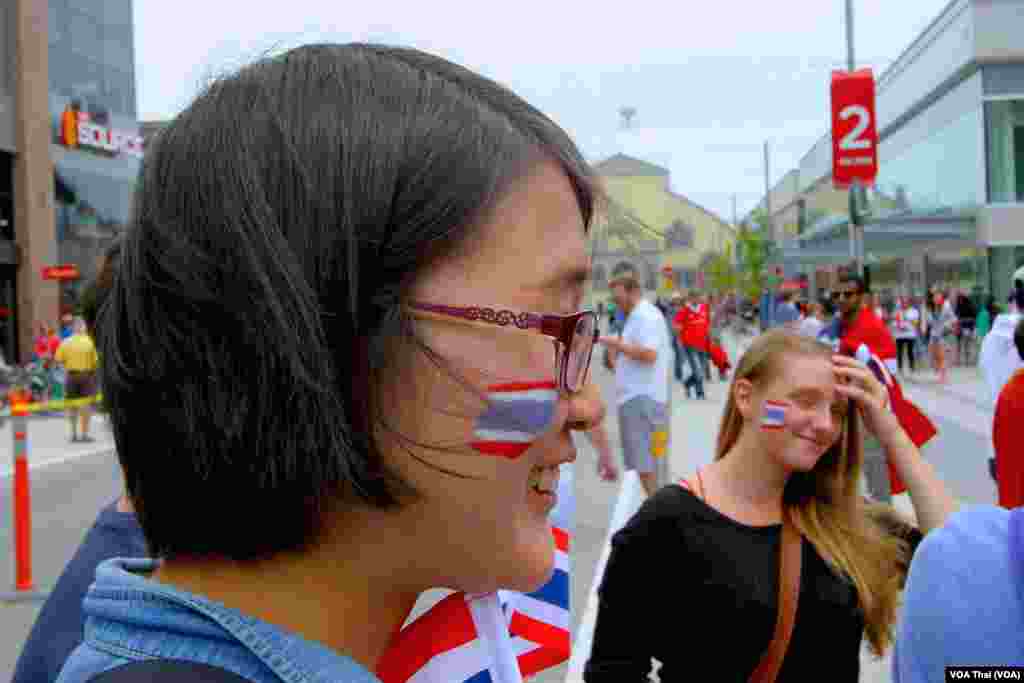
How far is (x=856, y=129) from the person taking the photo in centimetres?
1343

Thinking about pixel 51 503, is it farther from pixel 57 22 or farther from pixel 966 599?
pixel 57 22

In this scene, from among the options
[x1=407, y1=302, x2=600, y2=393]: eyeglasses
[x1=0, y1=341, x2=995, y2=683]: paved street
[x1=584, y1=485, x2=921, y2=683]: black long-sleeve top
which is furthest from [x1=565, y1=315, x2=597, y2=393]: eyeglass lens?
[x1=584, y1=485, x2=921, y2=683]: black long-sleeve top

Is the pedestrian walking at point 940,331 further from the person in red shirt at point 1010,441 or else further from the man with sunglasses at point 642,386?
the person in red shirt at point 1010,441

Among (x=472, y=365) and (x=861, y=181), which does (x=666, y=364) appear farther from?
(x=472, y=365)

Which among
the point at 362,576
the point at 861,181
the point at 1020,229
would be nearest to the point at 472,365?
the point at 362,576

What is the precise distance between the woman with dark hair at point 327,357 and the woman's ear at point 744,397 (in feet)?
7.12

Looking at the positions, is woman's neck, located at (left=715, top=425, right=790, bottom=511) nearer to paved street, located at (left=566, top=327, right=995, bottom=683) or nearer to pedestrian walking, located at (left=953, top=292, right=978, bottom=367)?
paved street, located at (left=566, top=327, right=995, bottom=683)

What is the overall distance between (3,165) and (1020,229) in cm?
2891

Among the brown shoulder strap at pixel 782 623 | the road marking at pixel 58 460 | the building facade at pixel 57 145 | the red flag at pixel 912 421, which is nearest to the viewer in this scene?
the brown shoulder strap at pixel 782 623

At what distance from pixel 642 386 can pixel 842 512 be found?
6002 millimetres

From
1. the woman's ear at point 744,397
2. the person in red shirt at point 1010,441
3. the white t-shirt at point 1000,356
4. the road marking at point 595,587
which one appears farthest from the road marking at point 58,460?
the person in red shirt at point 1010,441

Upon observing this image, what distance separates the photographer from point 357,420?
102 centimetres

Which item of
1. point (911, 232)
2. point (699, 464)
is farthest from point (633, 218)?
point (911, 232)

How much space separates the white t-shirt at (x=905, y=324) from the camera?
932 inches
